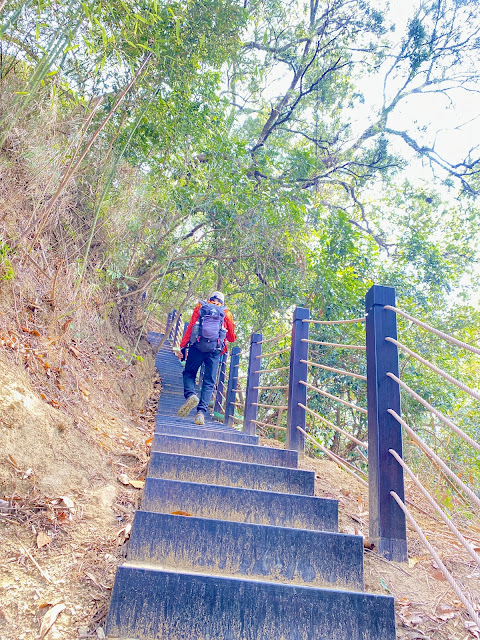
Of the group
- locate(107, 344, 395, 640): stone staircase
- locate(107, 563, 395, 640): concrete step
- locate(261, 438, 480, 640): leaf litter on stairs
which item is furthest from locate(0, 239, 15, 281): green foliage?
locate(261, 438, 480, 640): leaf litter on stairs

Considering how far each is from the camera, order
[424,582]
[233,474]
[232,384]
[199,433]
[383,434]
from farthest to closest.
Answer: [232,384], [199,433], [233,474], [383,434], [424,582]

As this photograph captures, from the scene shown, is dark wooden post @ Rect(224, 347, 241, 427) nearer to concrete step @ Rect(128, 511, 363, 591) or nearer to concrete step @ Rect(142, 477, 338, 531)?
concrete step @ Rect(142, 477, 338, 531)

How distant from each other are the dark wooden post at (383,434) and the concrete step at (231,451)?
3.94 feet

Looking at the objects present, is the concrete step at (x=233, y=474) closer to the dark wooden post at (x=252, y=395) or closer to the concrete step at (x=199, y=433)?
the concrete step at (x=199, y=433)

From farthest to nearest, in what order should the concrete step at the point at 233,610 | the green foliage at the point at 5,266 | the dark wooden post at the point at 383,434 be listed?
the green foliage at the point at 5,266 → the dark wooden post at the point at 383,434 → the concrete step at the point at 233,610

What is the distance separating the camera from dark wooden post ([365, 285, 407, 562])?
7.34 feet

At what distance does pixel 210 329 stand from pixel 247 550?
3.44 metres

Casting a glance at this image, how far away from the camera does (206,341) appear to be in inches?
212

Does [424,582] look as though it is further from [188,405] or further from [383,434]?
[188,405]

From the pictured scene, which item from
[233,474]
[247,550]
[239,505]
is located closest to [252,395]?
[233,474]

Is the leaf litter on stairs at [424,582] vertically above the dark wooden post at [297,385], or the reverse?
the dark wooden post at [297,385]

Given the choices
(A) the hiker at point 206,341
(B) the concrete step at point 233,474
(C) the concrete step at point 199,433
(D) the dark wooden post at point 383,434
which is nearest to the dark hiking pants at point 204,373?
(A) the hiker at point 206,341

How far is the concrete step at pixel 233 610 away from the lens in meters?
1.65

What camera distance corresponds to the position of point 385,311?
263 centimetres
